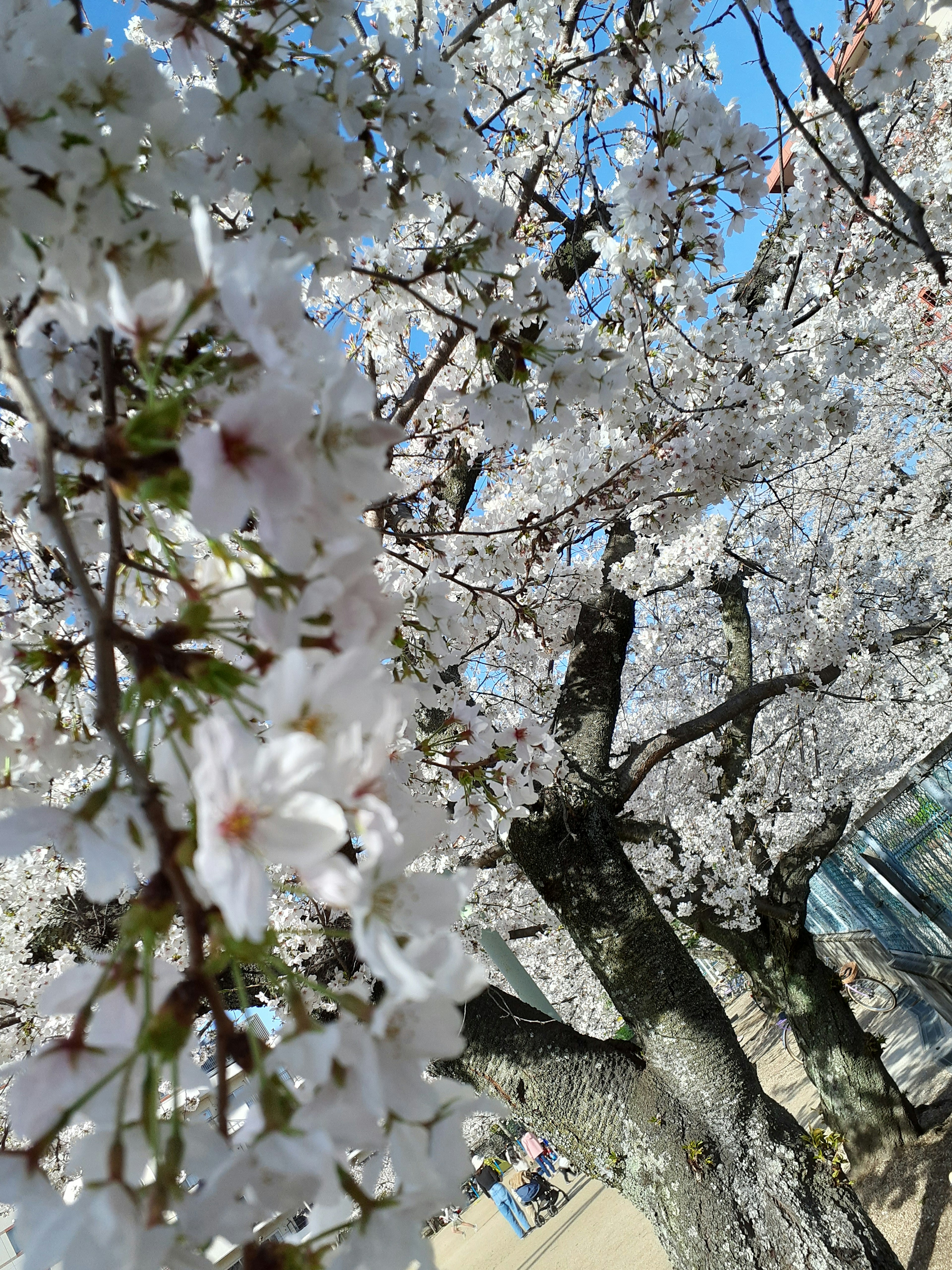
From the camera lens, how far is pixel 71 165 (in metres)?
0.77

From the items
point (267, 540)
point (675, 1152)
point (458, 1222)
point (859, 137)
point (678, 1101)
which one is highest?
point (859, 137)

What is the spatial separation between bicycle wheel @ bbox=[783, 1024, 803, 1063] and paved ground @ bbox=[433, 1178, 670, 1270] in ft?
6.96

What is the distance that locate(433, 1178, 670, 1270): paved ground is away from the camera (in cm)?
747

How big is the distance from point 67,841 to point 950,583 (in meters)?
11.9

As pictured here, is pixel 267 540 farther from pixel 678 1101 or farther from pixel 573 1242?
pixel 573 1242

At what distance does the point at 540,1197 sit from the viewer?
11.0 m

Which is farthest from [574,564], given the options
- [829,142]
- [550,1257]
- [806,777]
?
[550,1257]

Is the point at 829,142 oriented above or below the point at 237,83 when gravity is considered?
above

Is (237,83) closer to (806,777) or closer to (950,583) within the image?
(806,777)

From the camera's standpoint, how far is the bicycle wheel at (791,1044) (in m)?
6.55

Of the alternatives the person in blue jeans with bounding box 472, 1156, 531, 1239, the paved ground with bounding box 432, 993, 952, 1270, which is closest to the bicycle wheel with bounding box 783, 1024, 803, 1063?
the paved ground with bounding box 432, 993, 952, 1270

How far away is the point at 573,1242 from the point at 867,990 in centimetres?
465

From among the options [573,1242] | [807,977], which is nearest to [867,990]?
[807,977]

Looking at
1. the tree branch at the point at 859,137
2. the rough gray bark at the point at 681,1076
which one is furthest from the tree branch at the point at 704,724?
the tree branch at the point at 859,137
